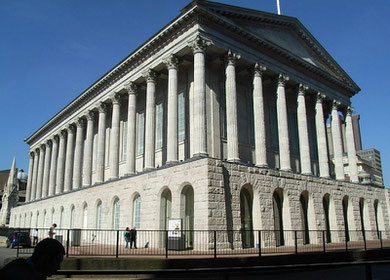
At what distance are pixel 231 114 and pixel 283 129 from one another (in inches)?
275

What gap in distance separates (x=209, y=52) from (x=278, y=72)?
25.2 feet

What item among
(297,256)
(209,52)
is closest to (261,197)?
(297,256)

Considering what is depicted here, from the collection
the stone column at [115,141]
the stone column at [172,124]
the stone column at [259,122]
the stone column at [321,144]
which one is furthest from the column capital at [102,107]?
the stone column at [321,144]

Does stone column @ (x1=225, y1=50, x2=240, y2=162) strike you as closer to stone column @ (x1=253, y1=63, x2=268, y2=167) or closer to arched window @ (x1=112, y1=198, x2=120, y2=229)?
stone column @ (x1=253, y1=63, x2=268, y2=167)

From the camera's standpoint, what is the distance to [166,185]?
27.0 metres

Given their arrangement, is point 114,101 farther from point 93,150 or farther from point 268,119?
point 268,119

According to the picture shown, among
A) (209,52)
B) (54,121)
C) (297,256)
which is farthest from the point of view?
(54,121)

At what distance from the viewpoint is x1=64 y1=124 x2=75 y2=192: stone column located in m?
47.4

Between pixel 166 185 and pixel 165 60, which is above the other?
pixel 165 60

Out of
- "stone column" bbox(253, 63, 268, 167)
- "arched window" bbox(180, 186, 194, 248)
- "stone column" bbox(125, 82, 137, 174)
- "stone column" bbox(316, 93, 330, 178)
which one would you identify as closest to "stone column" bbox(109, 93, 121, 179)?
"stone column" bbox(125, 82, 137, 174)

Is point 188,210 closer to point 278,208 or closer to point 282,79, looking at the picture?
point 278,208

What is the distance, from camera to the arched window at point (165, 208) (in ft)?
90.2

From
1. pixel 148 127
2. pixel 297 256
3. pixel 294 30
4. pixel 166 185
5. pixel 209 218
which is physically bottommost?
pixel 297 256

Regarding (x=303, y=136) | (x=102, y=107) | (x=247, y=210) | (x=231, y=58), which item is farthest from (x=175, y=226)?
(x=102, y=107)
